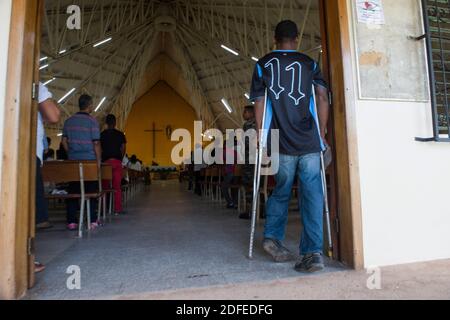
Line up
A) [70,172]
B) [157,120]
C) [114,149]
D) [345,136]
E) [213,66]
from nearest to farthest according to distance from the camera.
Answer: [345,136]
[70,172]
[114,149]
[213,66]
[157,120]

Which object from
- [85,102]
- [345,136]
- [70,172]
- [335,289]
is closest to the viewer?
[335,289]

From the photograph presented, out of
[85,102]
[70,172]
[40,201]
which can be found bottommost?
[40,201]

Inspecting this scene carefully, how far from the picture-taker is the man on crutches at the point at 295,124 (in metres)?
2.14

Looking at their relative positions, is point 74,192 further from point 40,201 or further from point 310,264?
point 310,264

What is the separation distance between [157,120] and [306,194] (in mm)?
26882

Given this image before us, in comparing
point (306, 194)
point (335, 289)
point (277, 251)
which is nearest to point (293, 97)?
point (306, 194)

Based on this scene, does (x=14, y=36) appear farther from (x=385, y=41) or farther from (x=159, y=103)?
(x=159, y=103)

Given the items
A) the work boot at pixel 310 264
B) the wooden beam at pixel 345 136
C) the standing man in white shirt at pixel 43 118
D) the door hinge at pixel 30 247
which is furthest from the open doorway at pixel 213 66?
the standing man in white shirt at pixel 43 118

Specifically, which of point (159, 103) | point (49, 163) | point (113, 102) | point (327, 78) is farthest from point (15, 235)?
point (159, 103)

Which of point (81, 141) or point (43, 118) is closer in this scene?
point (43, 118)

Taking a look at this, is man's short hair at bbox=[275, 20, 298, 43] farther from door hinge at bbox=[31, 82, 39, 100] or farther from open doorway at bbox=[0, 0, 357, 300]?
door hinge at bbox=[31, 82, 39, 100]

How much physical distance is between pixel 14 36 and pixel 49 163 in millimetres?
1838

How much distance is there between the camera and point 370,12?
2.24 m

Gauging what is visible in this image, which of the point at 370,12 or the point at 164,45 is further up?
the point at 164,45
